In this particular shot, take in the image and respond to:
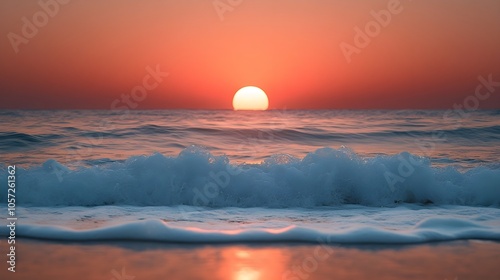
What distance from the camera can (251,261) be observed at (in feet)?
12.4

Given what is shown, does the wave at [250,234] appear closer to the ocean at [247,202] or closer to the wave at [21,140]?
the ocean at [247,202]

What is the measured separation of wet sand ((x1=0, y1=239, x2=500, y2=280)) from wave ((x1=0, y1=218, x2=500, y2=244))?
6.5 inches

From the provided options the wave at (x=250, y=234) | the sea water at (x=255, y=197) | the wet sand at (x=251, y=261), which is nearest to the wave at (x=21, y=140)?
the sea water at (x=255, y=197)

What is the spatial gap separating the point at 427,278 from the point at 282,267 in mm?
1050

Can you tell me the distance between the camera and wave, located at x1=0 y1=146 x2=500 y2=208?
6836 mm

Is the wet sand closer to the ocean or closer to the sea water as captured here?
the ocean

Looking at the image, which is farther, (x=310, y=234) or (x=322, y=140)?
(x=322, y=140)

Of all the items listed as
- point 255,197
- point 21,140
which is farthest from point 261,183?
point 21,140

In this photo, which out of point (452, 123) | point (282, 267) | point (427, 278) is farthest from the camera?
point (452, 123)

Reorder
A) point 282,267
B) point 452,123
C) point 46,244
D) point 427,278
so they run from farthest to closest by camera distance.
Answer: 1. point 452,123
2. point 46,244
3. point 282,267
4. point 427,278

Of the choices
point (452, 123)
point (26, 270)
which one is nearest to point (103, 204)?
point (26, 270)

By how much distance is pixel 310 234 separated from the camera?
4594 millimetres

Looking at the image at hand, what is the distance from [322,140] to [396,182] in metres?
7.06

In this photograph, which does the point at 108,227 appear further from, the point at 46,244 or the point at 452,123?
the point at 452,123
